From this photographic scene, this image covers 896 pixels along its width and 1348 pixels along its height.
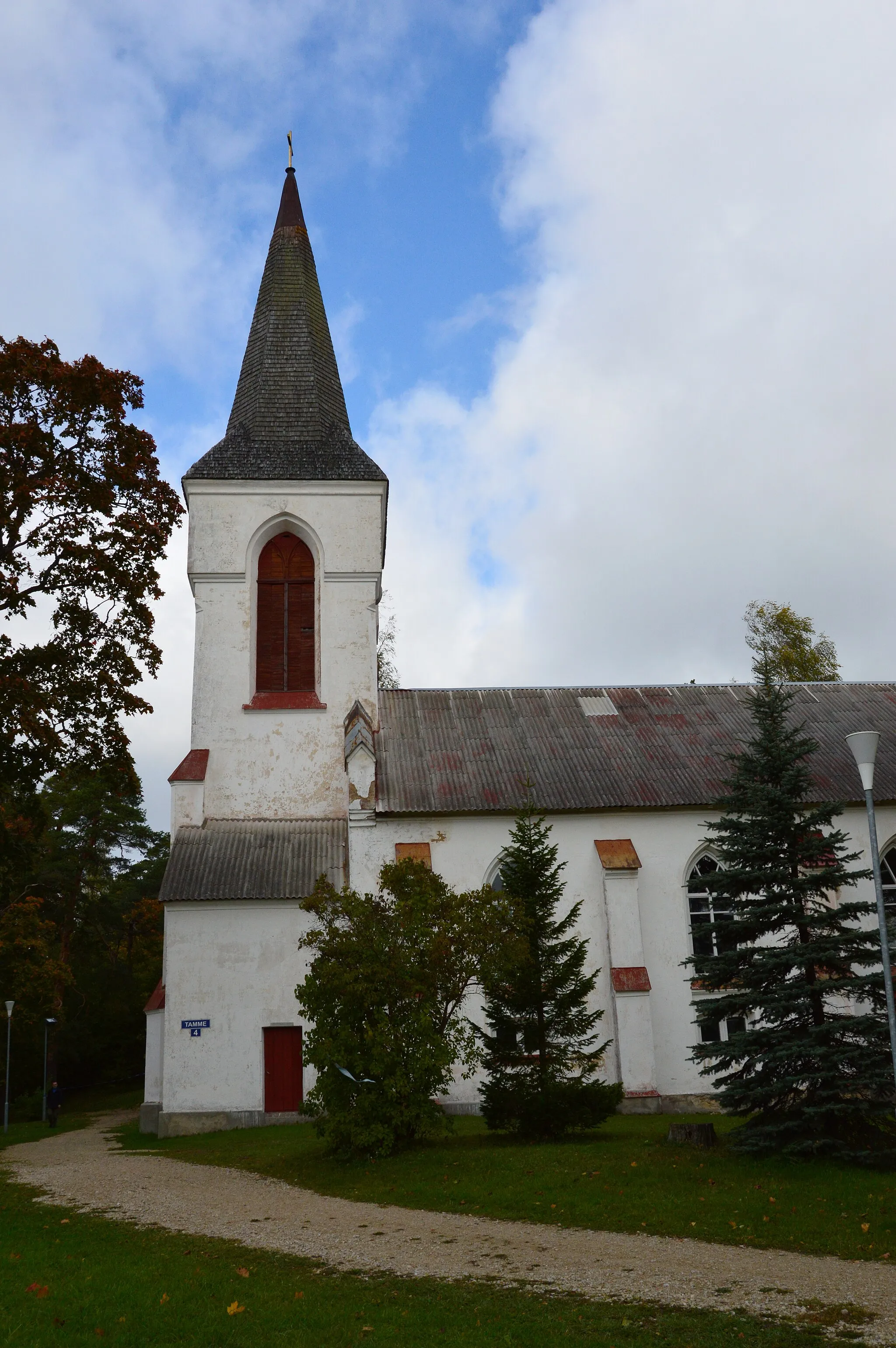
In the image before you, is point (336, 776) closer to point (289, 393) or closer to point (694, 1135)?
point (289, 393)

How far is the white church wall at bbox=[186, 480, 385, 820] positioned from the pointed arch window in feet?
0.74

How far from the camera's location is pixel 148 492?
1658 cm

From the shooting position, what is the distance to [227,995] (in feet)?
72.1

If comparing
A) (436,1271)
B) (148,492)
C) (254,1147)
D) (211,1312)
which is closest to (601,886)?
(254,1147)

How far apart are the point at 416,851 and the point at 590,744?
5.38 metres

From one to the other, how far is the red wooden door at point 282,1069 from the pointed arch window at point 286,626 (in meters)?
7.34

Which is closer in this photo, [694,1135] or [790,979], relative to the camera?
[790,979]

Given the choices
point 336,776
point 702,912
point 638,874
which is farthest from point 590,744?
point 336,776

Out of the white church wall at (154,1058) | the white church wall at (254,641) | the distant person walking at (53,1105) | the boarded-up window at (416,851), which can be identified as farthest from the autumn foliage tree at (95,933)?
the boarded-up window at (416,851)

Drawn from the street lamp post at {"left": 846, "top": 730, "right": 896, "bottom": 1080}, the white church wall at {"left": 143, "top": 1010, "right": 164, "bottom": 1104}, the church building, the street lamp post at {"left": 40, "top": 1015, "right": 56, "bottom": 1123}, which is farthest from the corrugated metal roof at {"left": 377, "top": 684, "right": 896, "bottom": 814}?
the street lamp post at {"left": 40, "top": 1015, "right": 56, "bottom": 1123}

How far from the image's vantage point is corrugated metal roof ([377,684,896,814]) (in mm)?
23500

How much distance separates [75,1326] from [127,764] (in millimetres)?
10358

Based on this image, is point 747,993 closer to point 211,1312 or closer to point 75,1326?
point 211,1312

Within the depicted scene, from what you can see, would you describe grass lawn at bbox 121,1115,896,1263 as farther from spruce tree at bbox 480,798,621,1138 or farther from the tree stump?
spruce tree at bbox 480,798,621,1138
